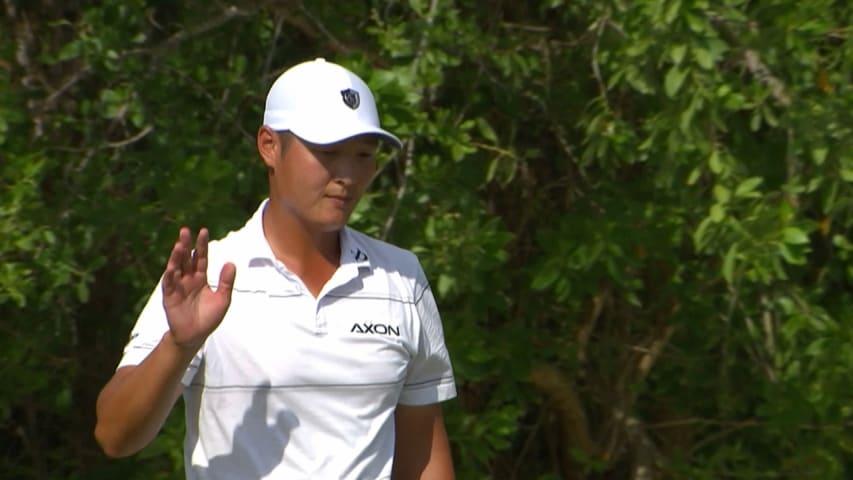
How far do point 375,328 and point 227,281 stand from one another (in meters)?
0.32

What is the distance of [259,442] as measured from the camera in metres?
2.47

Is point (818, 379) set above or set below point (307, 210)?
below

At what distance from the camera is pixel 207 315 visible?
2.30 m

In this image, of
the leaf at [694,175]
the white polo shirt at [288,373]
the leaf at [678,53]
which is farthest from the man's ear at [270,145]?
the leaf at [694,175]

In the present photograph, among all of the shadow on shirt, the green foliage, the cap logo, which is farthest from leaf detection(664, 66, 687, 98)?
the shadow on shirt

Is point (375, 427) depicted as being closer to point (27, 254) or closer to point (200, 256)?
point (200, 256)

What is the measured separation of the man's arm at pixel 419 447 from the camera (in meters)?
2.77

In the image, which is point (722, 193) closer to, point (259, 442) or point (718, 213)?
point (718, 213)

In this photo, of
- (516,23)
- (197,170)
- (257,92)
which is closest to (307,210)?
(197,170)

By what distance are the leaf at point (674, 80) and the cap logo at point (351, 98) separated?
1.46 metres

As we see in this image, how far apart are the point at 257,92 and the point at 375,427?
6.80 ft

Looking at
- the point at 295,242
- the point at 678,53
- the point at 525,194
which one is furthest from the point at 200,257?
the point at 525,194

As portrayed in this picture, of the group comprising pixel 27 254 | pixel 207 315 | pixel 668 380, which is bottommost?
pixel 668 380

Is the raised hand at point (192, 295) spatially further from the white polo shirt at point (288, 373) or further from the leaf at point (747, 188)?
the leaf at point (747, 188)
